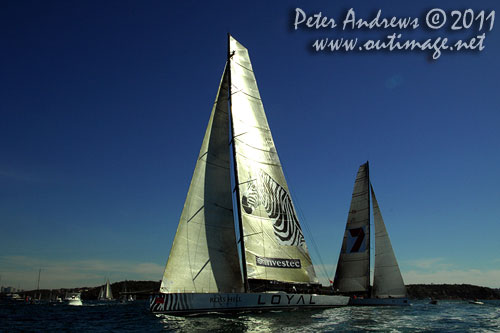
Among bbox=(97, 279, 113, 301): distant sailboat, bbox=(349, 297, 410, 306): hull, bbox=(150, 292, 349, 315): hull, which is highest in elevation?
bbox=(150, 292, 349, 315): hull

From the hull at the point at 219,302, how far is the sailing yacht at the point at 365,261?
1787cm

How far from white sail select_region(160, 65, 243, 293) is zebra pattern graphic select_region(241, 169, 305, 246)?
1570 millimetres

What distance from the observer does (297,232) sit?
2725cm

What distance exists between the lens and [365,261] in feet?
127

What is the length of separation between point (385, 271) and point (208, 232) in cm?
2483

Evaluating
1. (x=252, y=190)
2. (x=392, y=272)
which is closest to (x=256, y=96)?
(x=252, y=190)

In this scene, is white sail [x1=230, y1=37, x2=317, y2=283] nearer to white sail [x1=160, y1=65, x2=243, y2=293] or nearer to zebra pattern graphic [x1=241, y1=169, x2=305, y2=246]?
zebra pattern graphic [x1=241, y1=169, x2=305, y2=246]

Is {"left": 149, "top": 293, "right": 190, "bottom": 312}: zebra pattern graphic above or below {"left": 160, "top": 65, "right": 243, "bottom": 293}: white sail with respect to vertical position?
below

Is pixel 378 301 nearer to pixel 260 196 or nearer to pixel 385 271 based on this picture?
pixel 385 271

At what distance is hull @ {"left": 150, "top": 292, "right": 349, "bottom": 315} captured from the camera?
63.4 ft

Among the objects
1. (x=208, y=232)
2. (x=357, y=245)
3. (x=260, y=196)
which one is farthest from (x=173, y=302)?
(x=357, y=245)

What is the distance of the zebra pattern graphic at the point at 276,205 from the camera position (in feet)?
82.6

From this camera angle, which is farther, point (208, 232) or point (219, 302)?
point (208, 232)

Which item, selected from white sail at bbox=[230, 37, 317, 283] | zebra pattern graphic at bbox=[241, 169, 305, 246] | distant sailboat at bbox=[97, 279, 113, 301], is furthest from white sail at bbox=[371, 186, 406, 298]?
distant sailboat at bbox=[97, 279, 113, 301]
